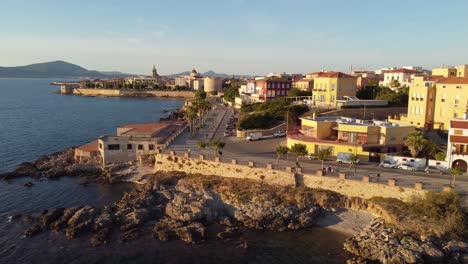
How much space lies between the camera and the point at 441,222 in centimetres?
3055

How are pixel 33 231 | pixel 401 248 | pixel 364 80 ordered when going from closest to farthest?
pixel 401 248, pixel 33 231, pixel 364 80

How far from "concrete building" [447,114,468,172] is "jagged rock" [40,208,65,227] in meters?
39.8

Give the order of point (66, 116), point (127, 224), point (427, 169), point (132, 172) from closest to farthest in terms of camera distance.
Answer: point (127, 224)
point (427, 169)
point (132, 172)
point (66, 116)

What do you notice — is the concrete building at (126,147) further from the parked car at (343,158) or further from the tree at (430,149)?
the tree at (430,149)

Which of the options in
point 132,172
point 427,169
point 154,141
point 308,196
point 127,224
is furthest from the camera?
point 154,141

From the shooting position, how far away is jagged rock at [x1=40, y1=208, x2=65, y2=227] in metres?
34.2

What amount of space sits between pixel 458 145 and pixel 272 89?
6069 cm

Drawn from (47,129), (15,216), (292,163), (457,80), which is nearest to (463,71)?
(457,80)

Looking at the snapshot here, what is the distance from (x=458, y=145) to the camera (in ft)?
133

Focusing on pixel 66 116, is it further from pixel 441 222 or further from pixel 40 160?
pixel 441 222

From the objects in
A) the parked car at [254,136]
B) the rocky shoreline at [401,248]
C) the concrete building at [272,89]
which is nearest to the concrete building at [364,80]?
the concrete building at [272,89]

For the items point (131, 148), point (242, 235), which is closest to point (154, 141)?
point (131, 148)

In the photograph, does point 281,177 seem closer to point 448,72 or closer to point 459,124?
point 459,124

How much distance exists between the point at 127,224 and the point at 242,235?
1027cm
